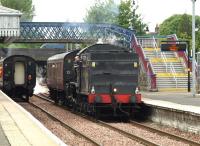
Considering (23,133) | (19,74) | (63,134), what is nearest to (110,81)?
(63,134)

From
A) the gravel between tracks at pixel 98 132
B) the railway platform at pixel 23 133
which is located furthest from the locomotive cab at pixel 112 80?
the railway platform at pixel 23 133

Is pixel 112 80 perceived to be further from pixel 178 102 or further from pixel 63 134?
pixel 178 102

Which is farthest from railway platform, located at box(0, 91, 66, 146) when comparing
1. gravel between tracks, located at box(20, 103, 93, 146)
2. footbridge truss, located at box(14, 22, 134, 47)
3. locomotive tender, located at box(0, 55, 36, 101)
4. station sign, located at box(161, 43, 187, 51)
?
footbridge truss, located at box(14, 22, 134, 47)

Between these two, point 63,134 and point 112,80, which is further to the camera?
point 112,80

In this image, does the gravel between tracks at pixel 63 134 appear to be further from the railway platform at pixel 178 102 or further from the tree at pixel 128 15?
the tree at pixel 128 15

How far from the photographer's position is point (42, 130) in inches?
549

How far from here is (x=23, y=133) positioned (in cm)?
1358

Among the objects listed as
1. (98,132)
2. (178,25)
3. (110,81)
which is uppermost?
(178,25)

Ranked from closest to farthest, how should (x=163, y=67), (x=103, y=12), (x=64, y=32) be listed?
(x=163, y=67)
(x=64, y=32)
(x=103, y=12)

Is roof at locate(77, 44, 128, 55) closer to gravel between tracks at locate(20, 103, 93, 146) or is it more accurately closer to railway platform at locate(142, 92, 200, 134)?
railway platform at locate(142, 92, 200, 134)

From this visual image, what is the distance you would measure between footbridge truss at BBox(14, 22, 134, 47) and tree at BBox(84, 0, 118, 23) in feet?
15.7

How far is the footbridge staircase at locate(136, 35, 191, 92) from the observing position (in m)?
42.1

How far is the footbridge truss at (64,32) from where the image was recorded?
181ft

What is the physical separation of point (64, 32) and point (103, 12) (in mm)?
7132
